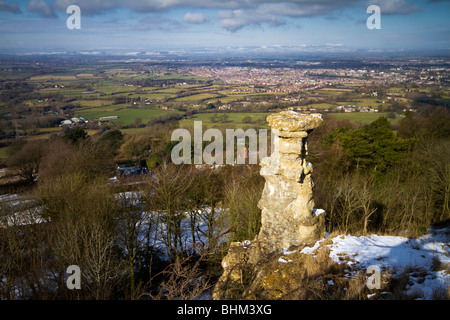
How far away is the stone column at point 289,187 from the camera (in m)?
6.62

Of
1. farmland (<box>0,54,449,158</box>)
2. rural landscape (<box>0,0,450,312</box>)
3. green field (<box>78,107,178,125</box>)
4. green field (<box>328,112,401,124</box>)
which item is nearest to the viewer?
rural landscape (<box>0,0,450,312</box>)

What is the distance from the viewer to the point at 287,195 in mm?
6996

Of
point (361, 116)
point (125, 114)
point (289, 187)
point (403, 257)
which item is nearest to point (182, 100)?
point (125, 114)

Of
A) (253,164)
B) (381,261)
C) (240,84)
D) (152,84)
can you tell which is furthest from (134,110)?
(381,261)

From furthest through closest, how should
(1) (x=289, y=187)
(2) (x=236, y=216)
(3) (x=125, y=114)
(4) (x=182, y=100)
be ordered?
(4) (x=182, y=100), (3) (x=125, y=114), (2) (x=236, y=216), (1) (x=289, y=187)

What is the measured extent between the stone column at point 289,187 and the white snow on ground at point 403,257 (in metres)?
0.62

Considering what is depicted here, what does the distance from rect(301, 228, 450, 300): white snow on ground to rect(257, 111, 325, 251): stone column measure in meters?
0.62

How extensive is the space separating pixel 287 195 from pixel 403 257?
299 centimetres

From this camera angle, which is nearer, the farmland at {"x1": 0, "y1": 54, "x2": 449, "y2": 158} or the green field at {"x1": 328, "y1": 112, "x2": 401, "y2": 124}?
the green field at {"x1": 328, "y1": 112, "x2": 401, "y2": 124}

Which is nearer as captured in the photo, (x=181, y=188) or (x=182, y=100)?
(x=181, y=188)

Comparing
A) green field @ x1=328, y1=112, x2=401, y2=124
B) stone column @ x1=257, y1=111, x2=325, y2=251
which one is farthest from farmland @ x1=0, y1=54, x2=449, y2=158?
stone column @ x1=257, y1=111, x2=325, y2=251

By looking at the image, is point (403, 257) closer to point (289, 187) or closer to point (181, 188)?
point (289, 187)

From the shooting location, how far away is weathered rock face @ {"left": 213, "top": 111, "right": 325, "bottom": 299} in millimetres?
6586

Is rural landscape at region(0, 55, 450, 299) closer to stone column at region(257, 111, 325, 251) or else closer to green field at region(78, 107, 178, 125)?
green field at region(78, 107, 178, 125)
